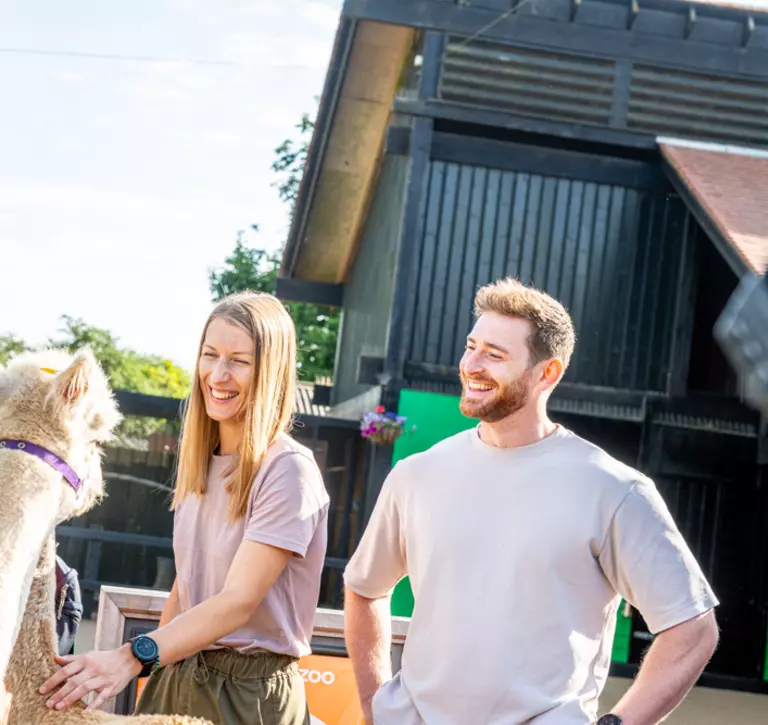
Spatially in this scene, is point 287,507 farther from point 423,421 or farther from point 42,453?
point 423,421

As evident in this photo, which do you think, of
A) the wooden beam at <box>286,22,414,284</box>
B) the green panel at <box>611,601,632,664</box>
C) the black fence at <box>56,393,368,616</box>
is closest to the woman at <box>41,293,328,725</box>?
the black fence at <box>56,393,368,616</box>

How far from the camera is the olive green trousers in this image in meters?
2.56

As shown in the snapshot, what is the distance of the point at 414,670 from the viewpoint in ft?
8.82

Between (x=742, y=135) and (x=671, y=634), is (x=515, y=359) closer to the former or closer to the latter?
(x=671, y=634)

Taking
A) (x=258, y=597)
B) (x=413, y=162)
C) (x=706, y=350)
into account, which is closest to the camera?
(x=258, y=597)

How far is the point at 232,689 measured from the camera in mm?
2568

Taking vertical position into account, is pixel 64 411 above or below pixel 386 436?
above

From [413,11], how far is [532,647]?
965cm

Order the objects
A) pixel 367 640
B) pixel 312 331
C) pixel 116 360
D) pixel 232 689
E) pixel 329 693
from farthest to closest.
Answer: pixel 116 360, pixel 312 331, pixel 329 693, pixel 367 640, pixel 232 689

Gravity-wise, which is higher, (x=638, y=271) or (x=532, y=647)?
(x=638, y=271)

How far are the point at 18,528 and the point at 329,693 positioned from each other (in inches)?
79.0

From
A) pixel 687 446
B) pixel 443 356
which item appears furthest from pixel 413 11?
pixel 687 446

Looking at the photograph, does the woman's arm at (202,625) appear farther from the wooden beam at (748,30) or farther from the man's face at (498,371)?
the wooden beam at (748,30)

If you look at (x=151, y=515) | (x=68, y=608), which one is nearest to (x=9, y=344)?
(x=151, y=515)
